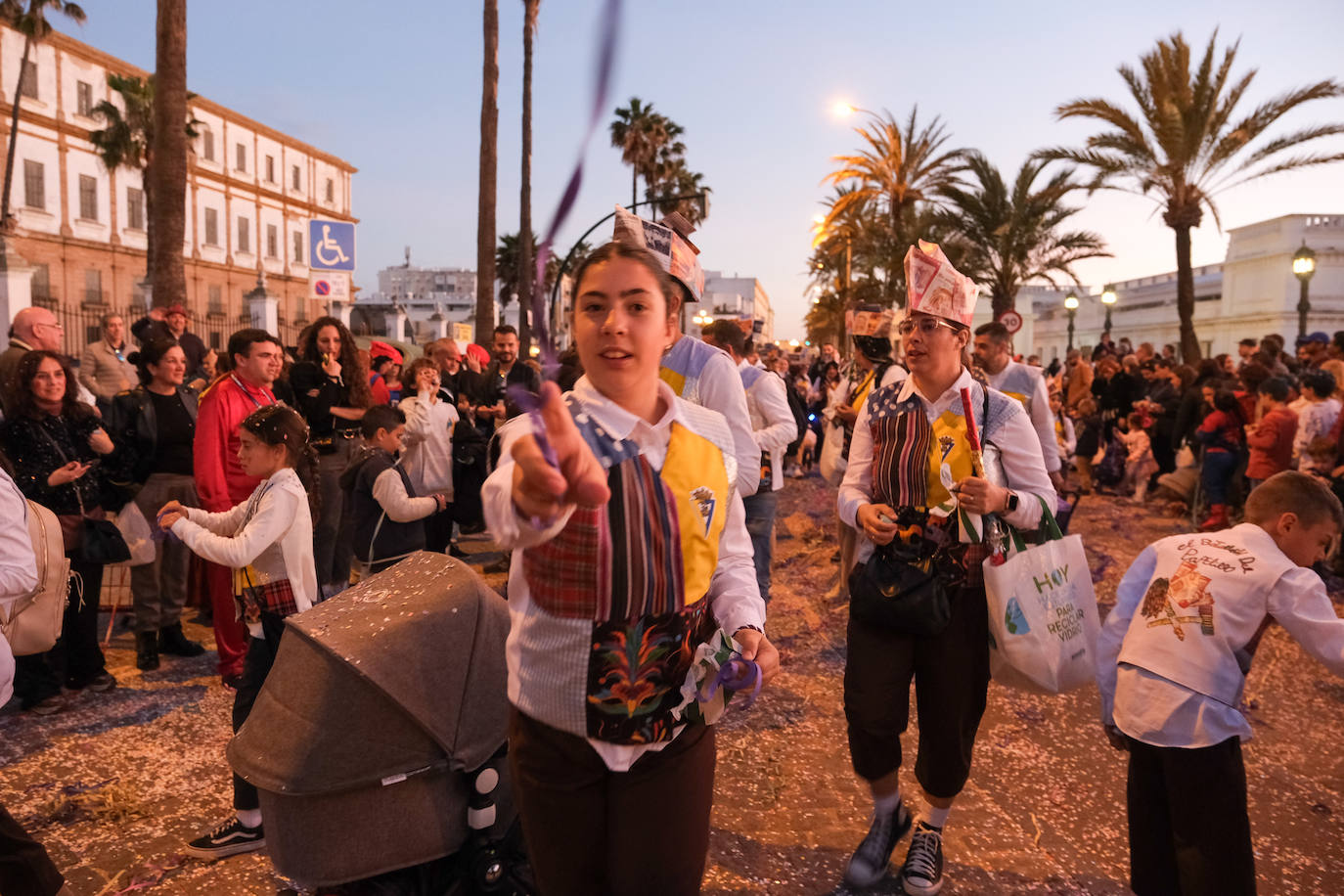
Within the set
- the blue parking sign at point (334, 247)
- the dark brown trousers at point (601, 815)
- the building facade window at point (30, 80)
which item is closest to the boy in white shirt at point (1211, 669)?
the dark brown trousers at point (601, 815)

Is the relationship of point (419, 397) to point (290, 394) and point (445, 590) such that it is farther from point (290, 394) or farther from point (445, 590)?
point (445, 590)

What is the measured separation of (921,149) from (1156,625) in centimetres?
2494

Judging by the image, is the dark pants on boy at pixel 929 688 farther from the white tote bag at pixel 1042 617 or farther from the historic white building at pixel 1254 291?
the historic white building at pixel 1254 291

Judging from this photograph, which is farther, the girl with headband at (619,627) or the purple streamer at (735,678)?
the purple streamer at (735,678)

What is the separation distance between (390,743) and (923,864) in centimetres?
209

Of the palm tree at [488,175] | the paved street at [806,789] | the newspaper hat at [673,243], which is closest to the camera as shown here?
the paved street at [806,789]

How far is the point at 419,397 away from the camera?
7.52m

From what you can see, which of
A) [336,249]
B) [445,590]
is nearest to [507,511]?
[445,590]

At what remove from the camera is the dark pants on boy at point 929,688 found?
3344 mm

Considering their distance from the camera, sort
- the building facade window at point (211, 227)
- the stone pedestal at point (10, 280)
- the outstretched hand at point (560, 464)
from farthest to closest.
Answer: the building facade window at point (211, 227), the stone pedestal at point (10, 280), the outstretched hand at point (560, 464)

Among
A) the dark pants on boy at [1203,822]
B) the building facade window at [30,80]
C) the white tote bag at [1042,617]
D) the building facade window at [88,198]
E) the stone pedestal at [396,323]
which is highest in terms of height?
the building facade window at [30,80]

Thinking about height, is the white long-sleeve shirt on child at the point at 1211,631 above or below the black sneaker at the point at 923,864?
above

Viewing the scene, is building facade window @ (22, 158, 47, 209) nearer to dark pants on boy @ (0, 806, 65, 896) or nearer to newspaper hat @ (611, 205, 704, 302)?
newspaper hat @ (611, 205, 704, 302)

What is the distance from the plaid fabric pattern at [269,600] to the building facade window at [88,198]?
164 feet
